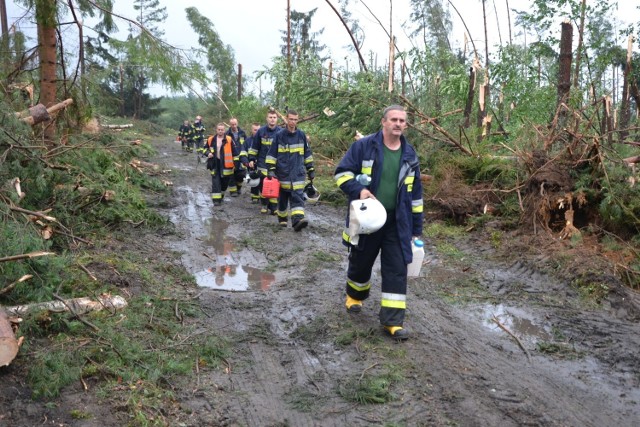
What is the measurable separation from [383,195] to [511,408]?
2257 mm

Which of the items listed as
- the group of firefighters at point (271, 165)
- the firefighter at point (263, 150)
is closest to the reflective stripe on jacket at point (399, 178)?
the group of firefighters at point (271, 165)

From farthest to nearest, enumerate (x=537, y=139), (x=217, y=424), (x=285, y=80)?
1. (x=285, y=80)
2. (x=537, y=139)
3. (x=217, y=424)

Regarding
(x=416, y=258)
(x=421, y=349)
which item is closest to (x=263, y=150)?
(x=416, y=258)

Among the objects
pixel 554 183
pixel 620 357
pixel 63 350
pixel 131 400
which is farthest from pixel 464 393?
pixel 554 183

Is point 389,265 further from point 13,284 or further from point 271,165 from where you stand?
point 271,165

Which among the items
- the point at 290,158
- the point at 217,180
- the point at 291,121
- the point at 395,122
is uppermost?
the point at 291,121

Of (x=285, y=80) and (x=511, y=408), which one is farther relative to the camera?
(x=285, y=80)

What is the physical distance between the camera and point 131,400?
163 inches

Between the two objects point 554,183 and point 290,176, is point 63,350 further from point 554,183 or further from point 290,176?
point 554,183

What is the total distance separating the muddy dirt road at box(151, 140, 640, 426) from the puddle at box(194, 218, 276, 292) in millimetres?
27

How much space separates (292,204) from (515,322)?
5361mm

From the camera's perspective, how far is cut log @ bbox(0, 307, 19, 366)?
4.19m

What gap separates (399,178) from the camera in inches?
223

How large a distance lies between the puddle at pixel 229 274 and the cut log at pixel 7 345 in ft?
10.3
